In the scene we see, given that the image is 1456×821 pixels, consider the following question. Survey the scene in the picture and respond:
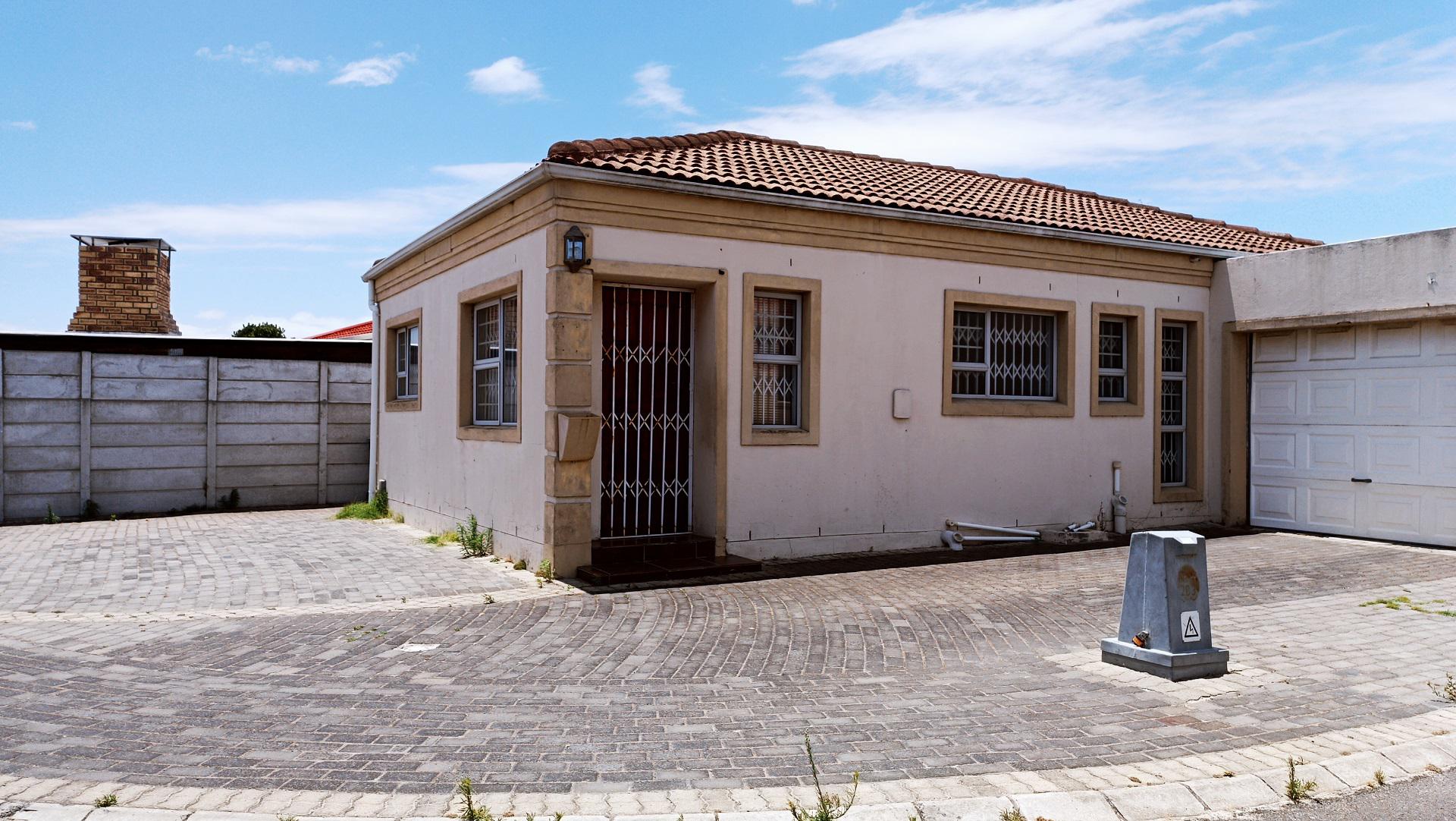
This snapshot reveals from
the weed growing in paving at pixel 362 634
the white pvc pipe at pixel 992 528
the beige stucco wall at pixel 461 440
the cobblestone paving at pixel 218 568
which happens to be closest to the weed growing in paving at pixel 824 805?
the weed growing in paving at pixel 362 634

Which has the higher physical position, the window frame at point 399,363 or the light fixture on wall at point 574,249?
the light fixture on wall at point 574,249

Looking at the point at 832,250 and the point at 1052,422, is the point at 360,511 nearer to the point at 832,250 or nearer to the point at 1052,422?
the point at 832,250

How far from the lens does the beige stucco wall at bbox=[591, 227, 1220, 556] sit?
10273 millimetres

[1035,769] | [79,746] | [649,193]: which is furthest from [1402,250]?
[79,746]

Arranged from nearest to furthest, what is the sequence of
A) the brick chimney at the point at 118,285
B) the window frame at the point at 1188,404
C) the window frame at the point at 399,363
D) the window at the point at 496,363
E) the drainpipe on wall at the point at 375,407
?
1. the window at the point at 496,363
2. the window frame at the point at 1188,404
3. the window frame at the point at 399,363
4. the drainpipe on wall at the point at 375,407
5. the brick chimney at the point at 118,285

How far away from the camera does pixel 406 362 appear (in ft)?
48.3

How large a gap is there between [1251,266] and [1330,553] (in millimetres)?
4042

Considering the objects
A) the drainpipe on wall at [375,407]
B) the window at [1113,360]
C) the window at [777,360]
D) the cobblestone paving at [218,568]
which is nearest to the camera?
the cobblestone paving at [218,568]

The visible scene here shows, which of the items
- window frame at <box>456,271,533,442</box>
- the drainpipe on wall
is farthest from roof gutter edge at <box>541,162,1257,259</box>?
the drainpipe on wall

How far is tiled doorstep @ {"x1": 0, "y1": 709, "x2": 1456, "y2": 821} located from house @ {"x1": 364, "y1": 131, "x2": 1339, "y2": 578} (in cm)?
492

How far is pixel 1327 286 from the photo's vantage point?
12.4 m

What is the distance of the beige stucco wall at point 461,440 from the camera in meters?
9.67

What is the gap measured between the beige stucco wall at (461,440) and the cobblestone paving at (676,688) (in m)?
1.43

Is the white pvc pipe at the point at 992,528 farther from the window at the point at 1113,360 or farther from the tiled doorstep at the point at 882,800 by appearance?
the tiled doorstep at the point at 882,800
